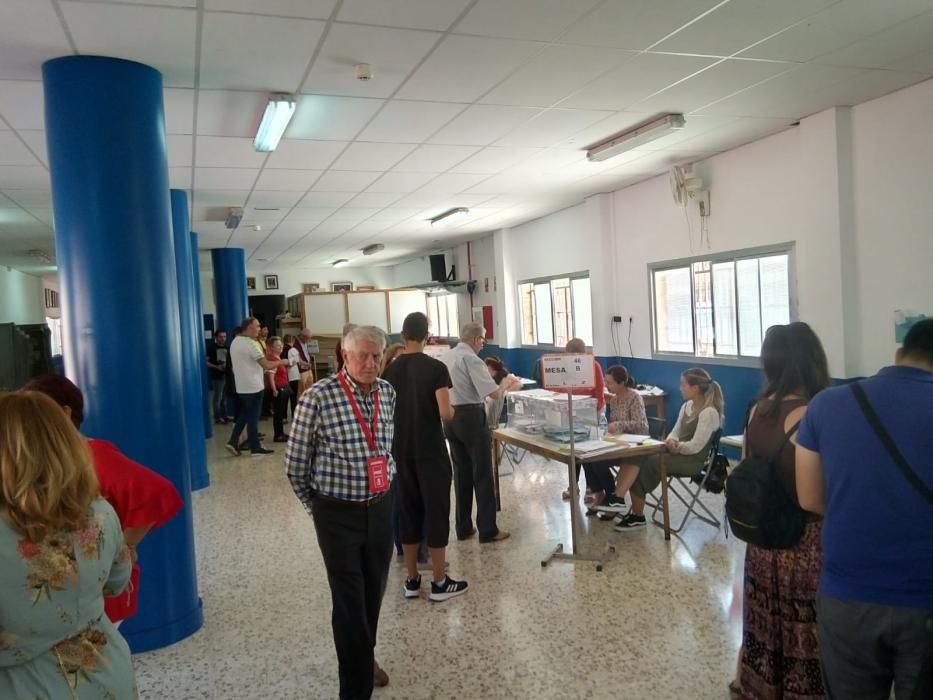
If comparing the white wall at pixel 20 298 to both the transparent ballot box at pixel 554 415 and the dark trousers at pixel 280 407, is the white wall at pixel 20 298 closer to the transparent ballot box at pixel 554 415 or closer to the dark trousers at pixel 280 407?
the dark trousers at pixel 280 407

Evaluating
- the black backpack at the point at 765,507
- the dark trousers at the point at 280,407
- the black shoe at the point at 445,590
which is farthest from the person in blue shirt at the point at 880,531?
the dark trousers at the point at 280,407

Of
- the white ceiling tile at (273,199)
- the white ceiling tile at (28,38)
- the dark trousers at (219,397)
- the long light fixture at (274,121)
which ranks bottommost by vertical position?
the dark trousers at (219,397)

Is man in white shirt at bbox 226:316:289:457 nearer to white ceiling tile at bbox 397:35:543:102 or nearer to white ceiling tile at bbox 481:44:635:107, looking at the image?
white ceiling tile at bbox 397:35:543:102

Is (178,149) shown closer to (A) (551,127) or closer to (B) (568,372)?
(A) (551,127)

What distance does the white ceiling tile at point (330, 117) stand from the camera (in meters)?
→ 4.36

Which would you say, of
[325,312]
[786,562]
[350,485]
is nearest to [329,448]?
[350,485]

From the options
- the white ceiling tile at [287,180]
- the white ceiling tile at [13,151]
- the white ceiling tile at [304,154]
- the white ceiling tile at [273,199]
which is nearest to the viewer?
the white ceiling tile at [13,151]

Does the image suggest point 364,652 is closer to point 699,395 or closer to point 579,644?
point 579,644

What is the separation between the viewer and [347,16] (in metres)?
3.15

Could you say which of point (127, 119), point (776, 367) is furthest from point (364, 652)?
point (127, 119)

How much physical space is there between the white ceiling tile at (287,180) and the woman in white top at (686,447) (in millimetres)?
3923

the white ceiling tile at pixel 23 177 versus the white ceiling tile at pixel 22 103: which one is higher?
the white ceiling tile at pixel 23 177

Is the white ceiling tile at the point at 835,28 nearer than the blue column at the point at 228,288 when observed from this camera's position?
Yes

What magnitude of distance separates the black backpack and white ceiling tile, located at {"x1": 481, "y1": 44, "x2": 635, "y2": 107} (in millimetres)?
2580
